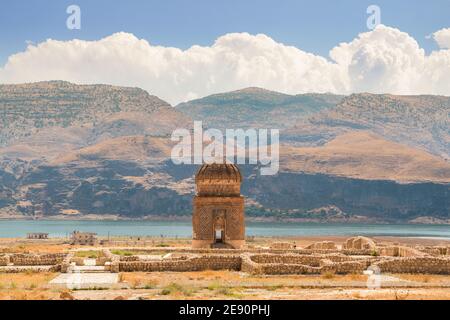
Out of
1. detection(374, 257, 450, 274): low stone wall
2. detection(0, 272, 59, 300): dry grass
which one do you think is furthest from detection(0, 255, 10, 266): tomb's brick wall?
detection(374, 257, 450, 274): low stone wall

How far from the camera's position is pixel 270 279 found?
2650 centimetres

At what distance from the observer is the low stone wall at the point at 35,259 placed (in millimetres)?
33156

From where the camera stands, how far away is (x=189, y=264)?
99.2 feet

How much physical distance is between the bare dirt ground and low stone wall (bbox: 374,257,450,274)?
0.94 m

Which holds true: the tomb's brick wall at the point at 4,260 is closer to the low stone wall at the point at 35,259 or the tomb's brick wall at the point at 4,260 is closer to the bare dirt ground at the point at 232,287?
the low stone wall at the point at 35,259

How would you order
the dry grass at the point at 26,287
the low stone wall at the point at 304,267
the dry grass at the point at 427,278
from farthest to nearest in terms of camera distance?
1. the low stone wall at the point at 304,267
2. the dry grass at the point at 427,278
3. the dry grass at the point at 26,287

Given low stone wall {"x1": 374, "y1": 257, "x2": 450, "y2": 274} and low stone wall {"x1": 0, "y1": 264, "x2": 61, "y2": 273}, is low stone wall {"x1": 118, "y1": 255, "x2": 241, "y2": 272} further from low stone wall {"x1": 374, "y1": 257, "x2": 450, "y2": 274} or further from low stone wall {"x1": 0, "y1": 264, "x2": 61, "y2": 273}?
low stone wall {"x1": 374, "y1": 257, "x2": 450, "y2": 274}

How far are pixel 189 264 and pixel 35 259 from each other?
664 centimetres

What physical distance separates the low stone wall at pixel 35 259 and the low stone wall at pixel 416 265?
1217cm

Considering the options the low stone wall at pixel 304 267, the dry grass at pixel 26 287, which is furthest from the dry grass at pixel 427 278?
the dry grass at pixel 26 287

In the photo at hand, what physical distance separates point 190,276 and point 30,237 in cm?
6432

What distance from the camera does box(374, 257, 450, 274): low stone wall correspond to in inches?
1163
